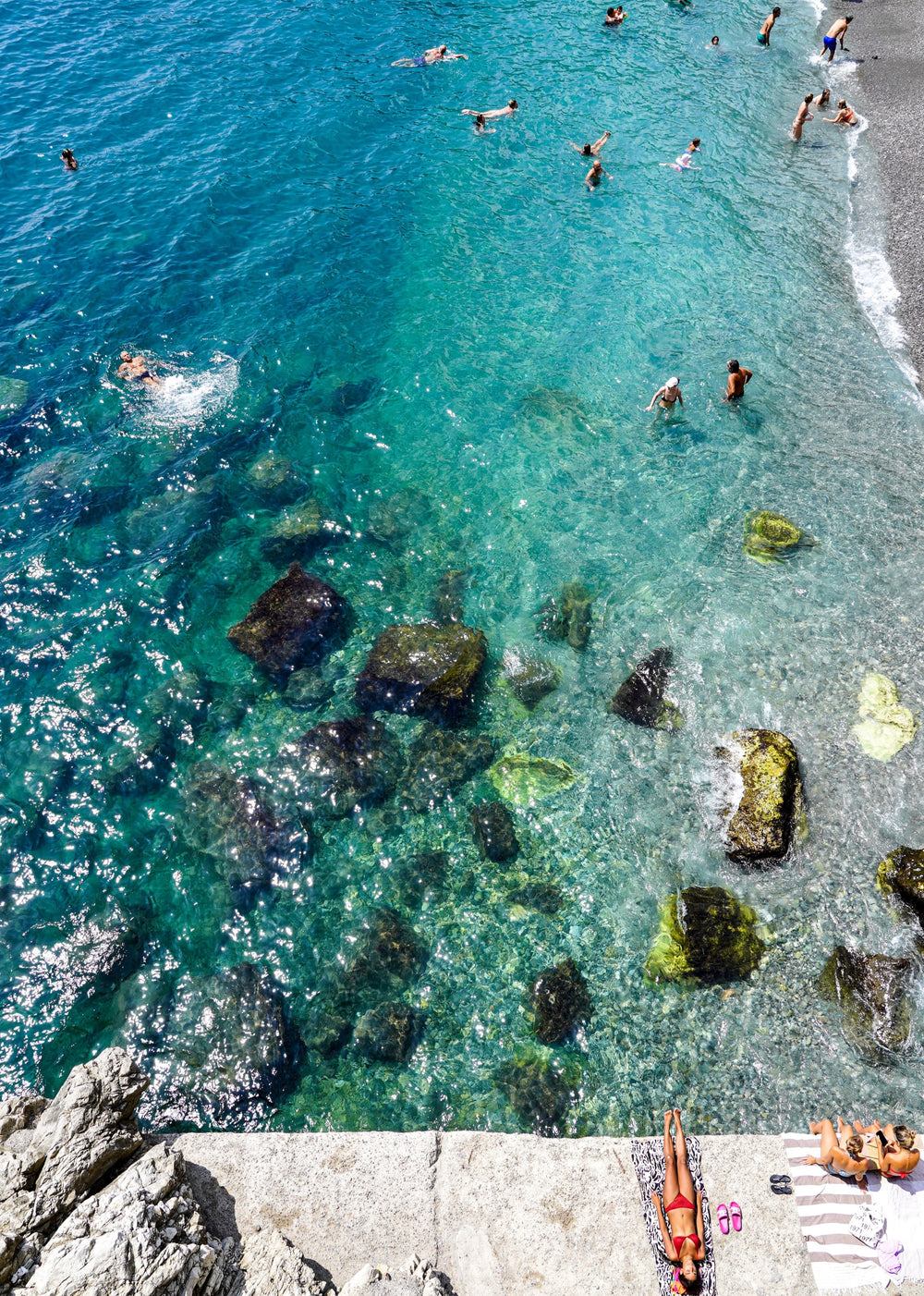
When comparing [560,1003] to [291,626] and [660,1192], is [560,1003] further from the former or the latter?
[291,626]

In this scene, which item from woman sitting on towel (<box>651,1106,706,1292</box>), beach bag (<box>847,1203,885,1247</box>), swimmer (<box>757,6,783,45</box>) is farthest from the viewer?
swimmer (<box>757,6,783,45</box>)

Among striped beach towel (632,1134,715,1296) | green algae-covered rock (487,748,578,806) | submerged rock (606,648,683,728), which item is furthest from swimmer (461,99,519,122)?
striped beach towel (632,1134,715,1296)

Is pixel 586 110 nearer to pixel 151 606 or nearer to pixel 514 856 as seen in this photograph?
pixel 151 606

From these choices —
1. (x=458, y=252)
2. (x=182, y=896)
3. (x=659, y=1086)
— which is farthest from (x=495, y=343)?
(x=659, y=1086)

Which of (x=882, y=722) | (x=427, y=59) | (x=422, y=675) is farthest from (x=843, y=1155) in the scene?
(x=427, y=59)

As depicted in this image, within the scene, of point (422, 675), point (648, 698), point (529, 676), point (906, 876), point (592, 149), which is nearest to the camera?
point (906, 876)

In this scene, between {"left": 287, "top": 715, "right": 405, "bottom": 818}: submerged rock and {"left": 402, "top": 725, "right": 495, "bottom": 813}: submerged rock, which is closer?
{"left": 287, "top": 715, "right": 405, "bottom": 818}: submerged rock

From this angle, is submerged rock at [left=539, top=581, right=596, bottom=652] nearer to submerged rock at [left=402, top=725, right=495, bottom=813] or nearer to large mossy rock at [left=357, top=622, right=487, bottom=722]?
large mossy rock at [left=357, top=622, right=487, bottom=722]

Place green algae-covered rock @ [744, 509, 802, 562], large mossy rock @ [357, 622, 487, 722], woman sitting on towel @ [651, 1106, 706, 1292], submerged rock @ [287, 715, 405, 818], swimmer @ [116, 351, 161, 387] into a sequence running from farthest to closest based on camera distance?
swimmer @ [116, 351, 161, 387] < green algae-covered rock @ [744, 509, 802, 562] < large mossy rock @ [357, 622, 487, 722] < submerged rock @ [287, 715, 405, 818] < woman sitting on towel @ [651, 1106, 706, 1292]
